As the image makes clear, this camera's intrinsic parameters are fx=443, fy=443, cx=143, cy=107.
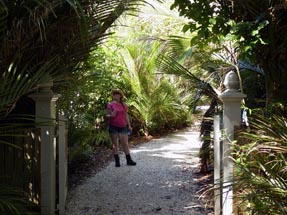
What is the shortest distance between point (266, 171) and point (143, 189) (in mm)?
3365

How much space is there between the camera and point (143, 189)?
21.5 ft

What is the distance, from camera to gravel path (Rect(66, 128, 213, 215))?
5500 millimetres

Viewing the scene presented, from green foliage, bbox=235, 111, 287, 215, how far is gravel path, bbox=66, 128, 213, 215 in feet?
6.37

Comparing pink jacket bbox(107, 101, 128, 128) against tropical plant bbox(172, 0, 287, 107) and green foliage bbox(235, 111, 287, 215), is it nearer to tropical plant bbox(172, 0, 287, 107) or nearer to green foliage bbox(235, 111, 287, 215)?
tropical plant bbox(172, 0, 287, 107)

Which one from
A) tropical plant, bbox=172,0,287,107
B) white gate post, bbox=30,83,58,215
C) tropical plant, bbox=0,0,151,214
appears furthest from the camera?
white gate post, bbox=30,83,58,215

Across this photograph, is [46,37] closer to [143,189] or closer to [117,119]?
[143,189]

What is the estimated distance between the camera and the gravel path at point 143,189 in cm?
550

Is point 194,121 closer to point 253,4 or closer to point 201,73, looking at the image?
point 201,73

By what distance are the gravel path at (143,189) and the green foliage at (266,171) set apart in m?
1.94

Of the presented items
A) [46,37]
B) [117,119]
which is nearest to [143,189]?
[117,119]

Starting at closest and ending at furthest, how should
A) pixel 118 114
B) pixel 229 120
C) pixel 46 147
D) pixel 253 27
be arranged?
pixel 253 27
pixel 229 120
pixel 46 147
pixel 118 114

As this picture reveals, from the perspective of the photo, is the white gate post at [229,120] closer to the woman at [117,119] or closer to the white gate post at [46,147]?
the white gate post at [46,147]

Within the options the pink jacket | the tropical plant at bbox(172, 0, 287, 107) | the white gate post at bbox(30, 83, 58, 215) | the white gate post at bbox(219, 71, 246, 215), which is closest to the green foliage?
the white gate post at bbox(219, 71, 246, 215)

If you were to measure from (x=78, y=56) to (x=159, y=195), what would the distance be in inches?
93.2
